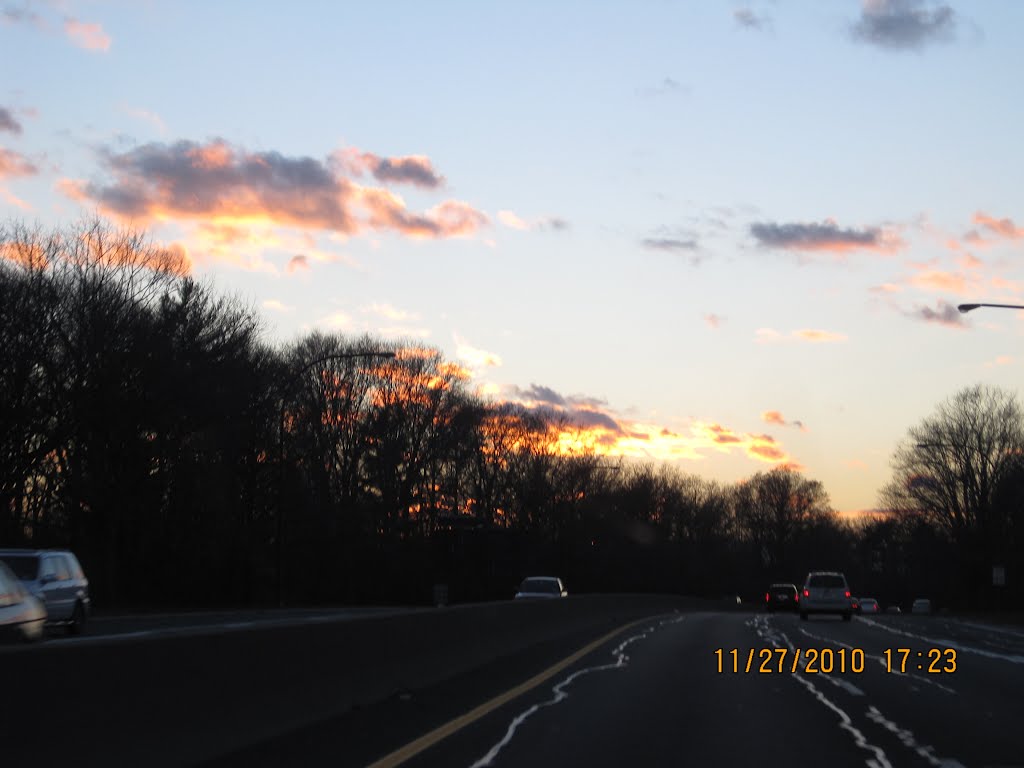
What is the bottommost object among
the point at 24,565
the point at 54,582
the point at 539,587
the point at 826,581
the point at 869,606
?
the point at 869,606

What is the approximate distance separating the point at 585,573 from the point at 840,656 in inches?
3381

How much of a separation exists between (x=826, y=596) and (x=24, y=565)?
98.7ft

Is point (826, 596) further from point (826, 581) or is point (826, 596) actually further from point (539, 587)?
point (539, 587)

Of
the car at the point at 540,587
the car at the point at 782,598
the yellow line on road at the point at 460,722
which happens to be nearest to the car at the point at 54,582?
the yellow line on road at the point at 460,722

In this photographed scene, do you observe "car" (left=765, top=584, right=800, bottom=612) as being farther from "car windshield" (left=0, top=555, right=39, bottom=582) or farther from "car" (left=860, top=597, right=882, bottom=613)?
"car windshield" (left=0, top=555, right=39, bottom=582)

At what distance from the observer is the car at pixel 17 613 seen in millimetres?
15547

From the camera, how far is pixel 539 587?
150 ft

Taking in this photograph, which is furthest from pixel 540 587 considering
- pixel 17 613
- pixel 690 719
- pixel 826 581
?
pixel 690 719

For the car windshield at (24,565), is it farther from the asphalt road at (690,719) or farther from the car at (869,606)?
the car at (869,606)

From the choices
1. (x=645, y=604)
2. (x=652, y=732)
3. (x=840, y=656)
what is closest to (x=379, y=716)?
(x=652, y=732)

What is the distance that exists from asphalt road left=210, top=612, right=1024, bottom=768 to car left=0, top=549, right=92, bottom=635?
8.92 metres

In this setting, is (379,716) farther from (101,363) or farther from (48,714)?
(101,363)

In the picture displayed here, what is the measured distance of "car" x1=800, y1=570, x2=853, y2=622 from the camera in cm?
4466

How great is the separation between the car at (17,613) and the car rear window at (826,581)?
34.2 meters
